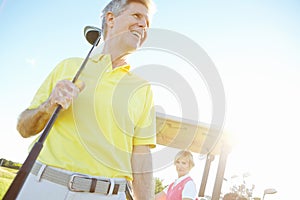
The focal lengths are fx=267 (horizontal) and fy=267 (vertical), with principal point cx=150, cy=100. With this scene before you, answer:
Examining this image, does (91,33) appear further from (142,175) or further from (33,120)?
(142,175)

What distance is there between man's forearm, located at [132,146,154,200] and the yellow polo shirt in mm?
55

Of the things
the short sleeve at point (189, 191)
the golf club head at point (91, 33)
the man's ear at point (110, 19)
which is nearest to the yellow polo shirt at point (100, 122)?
the golf club head at point (91, 33)

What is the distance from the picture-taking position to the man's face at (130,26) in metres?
1.55

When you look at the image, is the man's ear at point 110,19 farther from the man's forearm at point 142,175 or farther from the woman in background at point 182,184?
the woman in background at point 182,184

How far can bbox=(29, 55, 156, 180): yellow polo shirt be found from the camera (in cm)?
112

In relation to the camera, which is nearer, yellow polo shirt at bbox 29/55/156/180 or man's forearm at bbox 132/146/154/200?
yellow polo shirt at bbox 29/55/156/180

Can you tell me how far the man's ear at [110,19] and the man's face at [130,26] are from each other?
0.04 feet

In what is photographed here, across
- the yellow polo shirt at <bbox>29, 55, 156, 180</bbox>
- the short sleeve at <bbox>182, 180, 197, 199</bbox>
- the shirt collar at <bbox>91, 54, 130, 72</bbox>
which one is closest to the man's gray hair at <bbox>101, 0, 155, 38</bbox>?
the shirt collar at <bbox>91, 54, 130, 72</bbox>

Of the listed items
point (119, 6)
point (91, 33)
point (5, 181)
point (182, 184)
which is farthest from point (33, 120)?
point (5, 181)

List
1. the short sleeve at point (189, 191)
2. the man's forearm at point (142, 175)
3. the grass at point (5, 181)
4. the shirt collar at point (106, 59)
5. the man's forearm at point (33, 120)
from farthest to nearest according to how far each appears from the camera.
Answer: the short sleeve at point (189, 191), the shirt collar at point (106, 59), the man's forearm at point (142, 175), the man's forearm at point (33, 120), the grass at point (5, 181)

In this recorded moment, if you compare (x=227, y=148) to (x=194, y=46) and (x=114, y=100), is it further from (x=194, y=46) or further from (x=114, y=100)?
(x=114, y=100)

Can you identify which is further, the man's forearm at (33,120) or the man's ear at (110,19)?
the man's ear at (110,19)

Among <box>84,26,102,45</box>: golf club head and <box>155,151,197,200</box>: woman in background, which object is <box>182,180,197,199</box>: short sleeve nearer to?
<box>155,151,197,200</box>: woman in background

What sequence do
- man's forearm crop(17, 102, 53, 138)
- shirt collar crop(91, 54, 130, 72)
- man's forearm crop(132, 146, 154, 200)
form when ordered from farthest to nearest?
1. shirt collar crop(91, 54, 130, 72)
2. man's forearm crop(132, 146, 154, 200)
3. man's forearm crop(17, 102, 53, 138)
